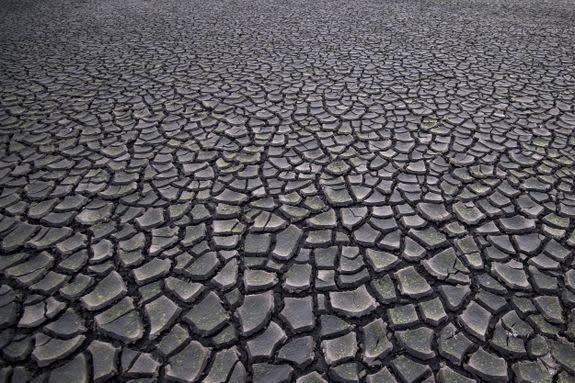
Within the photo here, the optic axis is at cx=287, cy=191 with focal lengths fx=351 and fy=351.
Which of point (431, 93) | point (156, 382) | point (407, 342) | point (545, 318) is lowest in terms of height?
point (156, 382)

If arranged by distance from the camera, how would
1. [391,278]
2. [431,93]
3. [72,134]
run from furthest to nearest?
[431,93] → [72,134] → [391,278]

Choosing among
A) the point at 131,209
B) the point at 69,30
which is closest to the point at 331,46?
the point at 131,209

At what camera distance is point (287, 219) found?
2.09 m

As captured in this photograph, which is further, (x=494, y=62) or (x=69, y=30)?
(x=69, y=30)

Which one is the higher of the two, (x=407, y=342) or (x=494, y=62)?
(x=494, y=62)

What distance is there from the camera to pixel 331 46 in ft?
15.5

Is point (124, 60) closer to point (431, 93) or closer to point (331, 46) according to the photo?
point (331, 46)

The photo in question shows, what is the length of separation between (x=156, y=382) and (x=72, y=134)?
2240mm

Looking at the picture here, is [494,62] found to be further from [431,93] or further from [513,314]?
[513,314]

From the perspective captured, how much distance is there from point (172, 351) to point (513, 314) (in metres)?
Result: 1.52

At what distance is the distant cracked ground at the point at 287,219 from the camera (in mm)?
1472

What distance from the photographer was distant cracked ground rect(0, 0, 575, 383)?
1.47 metres

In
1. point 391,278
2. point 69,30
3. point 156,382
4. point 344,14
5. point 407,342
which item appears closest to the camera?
point 156,382

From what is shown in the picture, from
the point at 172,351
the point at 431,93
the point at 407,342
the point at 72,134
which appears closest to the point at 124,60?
the point at 72,134
